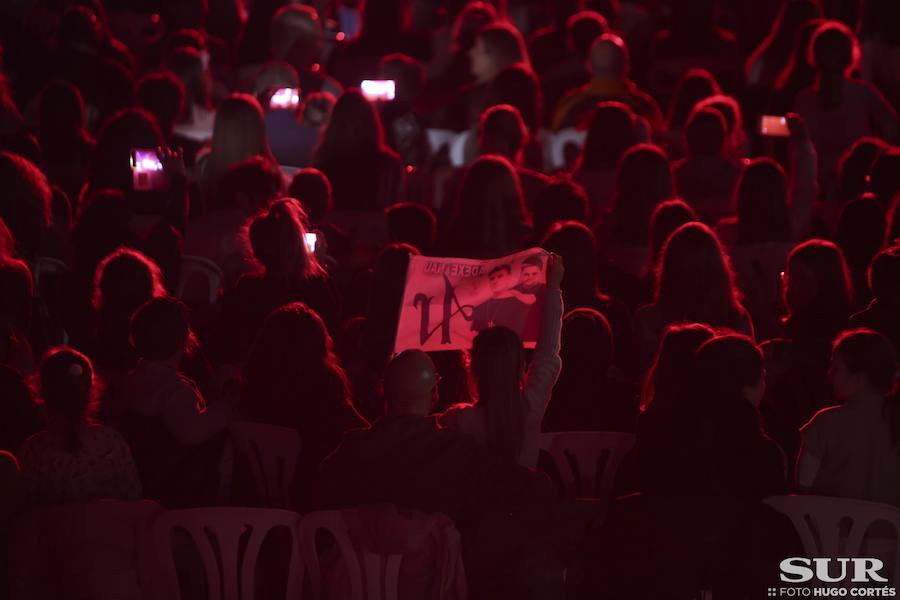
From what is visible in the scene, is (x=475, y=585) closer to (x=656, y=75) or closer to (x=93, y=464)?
(x=93, y=464)

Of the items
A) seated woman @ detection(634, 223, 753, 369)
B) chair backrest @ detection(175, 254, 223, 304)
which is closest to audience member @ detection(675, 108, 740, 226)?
seated woman @ detection(634, 223, 753, 369)

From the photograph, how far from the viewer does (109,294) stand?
7.11 m

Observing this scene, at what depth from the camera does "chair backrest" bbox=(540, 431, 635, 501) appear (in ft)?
21.4

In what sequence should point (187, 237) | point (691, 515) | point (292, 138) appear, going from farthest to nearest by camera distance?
point (292, 138) → point (187, 237) → point (691, 515)

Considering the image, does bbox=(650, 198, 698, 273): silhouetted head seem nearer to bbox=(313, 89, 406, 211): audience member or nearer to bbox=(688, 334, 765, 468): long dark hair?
bbox=(313, 89, 406, 211): audience member

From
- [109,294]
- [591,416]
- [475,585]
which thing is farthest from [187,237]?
[475,585]

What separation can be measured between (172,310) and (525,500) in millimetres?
1775

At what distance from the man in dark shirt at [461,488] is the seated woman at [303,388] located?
0.70 m

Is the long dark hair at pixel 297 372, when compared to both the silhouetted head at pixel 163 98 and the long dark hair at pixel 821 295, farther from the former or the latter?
the silhouetted head at pixel 163 98

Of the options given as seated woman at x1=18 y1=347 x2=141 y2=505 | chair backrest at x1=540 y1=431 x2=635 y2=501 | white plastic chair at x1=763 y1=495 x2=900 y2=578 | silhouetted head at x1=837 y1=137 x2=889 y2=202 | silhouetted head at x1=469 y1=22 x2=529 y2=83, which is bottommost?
white plastic chair at x1=763 y1=495 x2=900 y2=578

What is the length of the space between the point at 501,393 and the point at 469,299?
0.68 m

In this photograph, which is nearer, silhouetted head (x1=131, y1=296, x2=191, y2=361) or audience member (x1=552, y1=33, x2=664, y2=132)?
silhouetted head (x1=131, y1=296, x2=191, y2=361)

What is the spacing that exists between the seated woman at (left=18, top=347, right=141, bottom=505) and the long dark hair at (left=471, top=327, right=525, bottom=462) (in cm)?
135

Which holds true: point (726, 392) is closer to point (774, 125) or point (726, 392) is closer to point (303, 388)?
point (303, 388)
